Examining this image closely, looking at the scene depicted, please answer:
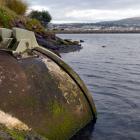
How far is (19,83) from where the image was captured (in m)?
6.36

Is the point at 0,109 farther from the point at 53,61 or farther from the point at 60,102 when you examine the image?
the point at 53,61

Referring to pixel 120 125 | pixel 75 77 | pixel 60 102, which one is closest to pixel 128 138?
pixel 120 125

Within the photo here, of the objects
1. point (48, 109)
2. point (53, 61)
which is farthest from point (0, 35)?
point (48, 109)

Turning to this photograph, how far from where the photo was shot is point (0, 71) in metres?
6.28

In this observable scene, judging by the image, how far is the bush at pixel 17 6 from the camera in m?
33.7

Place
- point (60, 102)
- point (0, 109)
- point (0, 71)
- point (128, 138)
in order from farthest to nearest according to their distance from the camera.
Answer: point (128, 138) < point (60, 102) < point (0, 71) < point (0, 109)

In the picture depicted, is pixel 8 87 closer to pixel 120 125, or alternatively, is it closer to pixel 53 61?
pixel 53 61

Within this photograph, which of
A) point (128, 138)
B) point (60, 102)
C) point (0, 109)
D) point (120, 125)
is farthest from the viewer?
point (120, 125)

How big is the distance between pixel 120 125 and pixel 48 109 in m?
3.41

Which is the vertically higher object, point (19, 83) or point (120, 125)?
point (19, 83)

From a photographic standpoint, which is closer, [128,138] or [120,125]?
[128,138]

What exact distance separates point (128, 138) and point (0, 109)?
371 cm

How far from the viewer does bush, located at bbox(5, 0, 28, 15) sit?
33688 millimetres

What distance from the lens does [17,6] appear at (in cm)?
3416
